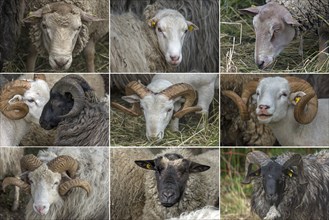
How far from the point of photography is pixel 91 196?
842cm

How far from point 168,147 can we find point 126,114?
0.49 metres

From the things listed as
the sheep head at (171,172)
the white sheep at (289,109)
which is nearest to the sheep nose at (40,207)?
the sheep head at (171,172)

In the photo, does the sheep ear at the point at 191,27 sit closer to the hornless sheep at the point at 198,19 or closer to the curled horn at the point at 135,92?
the hornless sheep at the point at 198,19

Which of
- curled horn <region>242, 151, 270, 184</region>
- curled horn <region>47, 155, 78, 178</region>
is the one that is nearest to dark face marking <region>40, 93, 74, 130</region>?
curled horn <region>47, 155, 78, 178</region>

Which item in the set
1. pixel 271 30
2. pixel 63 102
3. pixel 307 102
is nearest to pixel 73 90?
pixel 63 102

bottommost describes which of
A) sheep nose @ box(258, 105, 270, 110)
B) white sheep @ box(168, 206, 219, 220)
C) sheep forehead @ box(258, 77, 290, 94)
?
white sheep @ box(168, 206, 219, 220)

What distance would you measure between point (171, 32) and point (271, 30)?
874 millimetres

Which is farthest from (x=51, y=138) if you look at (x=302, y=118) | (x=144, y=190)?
(x=302, y=118)

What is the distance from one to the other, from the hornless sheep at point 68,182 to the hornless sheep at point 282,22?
172 centimetres

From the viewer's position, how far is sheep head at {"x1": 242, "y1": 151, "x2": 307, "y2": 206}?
802 cm

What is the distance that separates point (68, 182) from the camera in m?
8.32

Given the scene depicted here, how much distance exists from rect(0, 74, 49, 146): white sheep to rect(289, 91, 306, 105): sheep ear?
220 centimetres

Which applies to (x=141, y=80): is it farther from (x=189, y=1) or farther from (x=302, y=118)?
(x=302, y=118)

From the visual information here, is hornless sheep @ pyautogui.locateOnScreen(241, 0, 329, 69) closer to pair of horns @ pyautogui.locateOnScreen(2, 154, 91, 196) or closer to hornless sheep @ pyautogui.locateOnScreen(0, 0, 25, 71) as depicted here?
pair of horns @ pyautogui.locateOnScreen(2, 154, 91, 196)
